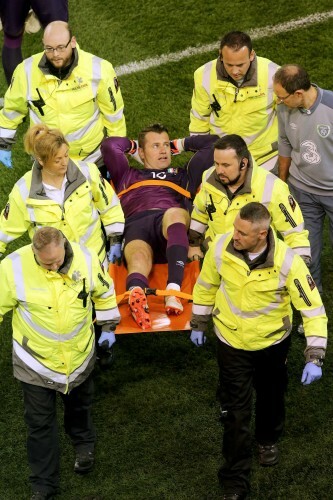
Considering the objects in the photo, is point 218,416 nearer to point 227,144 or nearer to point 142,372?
point 142,372

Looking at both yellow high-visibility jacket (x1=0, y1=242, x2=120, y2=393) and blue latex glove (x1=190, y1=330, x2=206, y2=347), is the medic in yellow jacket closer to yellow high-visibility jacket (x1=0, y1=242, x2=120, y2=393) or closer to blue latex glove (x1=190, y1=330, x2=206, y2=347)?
blue latex glove (x1=190, y1=330, x2=206, y2=347)

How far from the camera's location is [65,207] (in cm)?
715

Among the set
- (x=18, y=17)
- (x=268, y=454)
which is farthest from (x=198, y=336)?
(x=18, y=17)

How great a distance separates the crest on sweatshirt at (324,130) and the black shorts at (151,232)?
1.32m

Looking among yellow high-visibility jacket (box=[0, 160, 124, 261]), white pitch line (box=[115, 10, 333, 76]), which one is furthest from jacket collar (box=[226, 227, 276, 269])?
white pitch line (box=[115, 10, 333, 76])

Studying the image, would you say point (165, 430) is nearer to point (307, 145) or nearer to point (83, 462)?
point (83, 462)

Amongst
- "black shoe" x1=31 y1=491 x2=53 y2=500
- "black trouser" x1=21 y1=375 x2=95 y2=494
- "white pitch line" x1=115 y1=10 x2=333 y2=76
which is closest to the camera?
"black trouser" x1=21 y1=375 x2=95 y2=494

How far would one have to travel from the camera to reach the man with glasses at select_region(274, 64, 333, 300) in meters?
7.35

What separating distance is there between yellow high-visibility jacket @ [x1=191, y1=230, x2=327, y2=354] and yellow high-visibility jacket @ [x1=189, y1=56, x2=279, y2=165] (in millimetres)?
1794

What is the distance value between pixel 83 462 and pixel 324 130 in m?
2.42

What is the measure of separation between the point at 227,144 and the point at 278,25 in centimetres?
454

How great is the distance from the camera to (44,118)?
8.19m

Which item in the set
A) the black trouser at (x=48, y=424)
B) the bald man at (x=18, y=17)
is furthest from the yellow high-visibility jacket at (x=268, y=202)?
the bald man at (x=18, y=17)

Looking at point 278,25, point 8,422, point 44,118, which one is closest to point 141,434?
point 8,422
